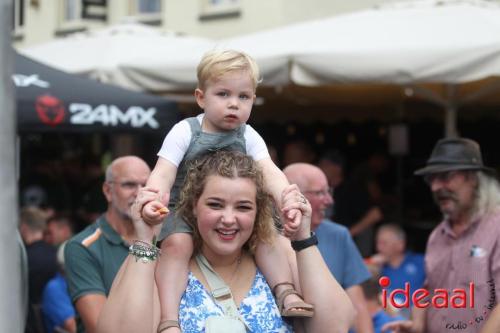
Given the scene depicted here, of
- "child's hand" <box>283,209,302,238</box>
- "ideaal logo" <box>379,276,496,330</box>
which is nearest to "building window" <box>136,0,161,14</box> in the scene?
"ideaal logo" <box>379,276,496,330</box>

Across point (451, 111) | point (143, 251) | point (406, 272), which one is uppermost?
point (451, 111)

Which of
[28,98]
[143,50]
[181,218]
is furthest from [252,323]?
[143,50]

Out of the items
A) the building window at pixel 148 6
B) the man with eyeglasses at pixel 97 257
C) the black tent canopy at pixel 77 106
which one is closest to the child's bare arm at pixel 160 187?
the man with eyeglasses at pixel 97 257

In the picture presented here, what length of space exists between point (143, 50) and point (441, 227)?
5200 mm

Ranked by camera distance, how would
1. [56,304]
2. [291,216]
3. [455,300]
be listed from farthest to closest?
1. [56,304]
2. [455,300]
3. [291,216]

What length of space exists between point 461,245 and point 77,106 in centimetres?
297

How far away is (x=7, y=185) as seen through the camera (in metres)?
2.17

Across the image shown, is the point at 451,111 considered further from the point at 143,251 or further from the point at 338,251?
the point at 143,251

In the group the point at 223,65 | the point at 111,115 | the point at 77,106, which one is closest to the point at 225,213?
the point at 223,65

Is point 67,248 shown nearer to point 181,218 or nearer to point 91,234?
point 91,234

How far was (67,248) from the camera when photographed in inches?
170

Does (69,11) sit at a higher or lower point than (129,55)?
higher

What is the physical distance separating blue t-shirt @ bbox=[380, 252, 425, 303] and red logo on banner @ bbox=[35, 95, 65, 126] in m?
2.67

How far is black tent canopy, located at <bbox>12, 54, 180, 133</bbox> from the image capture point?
19.1 feet
